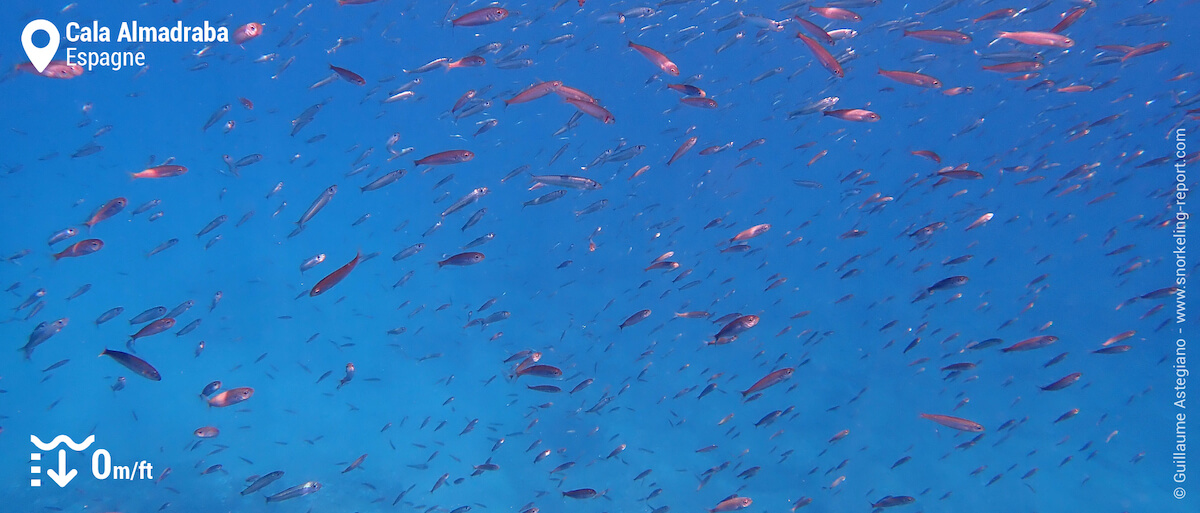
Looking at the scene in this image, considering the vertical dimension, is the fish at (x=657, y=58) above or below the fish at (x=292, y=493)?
above

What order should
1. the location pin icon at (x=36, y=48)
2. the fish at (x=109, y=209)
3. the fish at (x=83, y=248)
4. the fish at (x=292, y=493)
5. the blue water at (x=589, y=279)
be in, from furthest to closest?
1. the blue water at (x=589, y=279)
2. the location pin icon at (x=36, y=48)
3. the fish at (x=292, y=493)
4. the fish at (x=109, y=209)
5. the fish at (x=83, y=248)

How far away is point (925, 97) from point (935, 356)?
903 cm

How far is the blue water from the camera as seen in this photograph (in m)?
15.8

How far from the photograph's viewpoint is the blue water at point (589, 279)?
15812mm

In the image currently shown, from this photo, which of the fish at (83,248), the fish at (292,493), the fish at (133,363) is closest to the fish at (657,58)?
the fish at (133,363)

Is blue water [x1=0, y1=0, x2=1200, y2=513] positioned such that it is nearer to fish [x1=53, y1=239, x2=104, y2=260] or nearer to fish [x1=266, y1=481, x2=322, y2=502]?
fish [x1=266, y1=481, x2=322, y2=502]

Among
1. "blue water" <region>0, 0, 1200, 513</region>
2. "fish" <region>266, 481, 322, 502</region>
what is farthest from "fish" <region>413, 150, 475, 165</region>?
"blue water" <region>0, 0, 1200, 513</region>

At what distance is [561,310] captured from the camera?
20.6 m

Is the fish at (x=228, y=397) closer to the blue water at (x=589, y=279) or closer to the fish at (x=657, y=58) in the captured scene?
the fish at (x=657, y=58)

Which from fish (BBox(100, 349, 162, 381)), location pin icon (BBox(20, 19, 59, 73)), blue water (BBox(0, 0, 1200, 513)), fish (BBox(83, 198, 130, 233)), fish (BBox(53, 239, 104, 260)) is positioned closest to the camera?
fish (BBox(100, 349, 162, 381))

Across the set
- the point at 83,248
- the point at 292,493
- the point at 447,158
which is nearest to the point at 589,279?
the point at 292,493

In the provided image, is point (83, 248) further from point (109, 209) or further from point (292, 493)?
point (292, 493)

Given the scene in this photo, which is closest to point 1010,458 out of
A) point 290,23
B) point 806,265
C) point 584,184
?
point 806,265

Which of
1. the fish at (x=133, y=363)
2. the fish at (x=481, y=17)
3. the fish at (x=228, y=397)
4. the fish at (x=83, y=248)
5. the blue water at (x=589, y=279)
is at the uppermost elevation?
the fish at (x=481, y=17)
